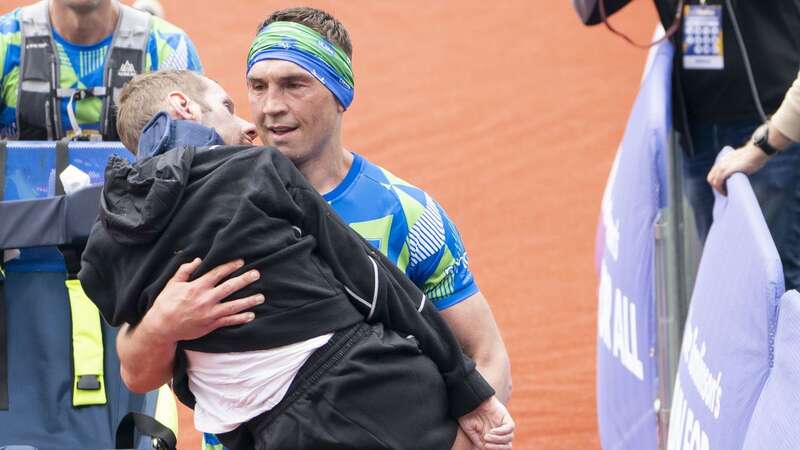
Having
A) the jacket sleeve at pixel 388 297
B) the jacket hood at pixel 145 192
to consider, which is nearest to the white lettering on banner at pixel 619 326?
the jacket sleeve at pixel 388 297

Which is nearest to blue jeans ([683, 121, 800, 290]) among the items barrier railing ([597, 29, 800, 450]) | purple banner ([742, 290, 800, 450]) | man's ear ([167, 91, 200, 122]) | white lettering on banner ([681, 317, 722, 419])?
barrier railing ([597, 29, 800, 450])

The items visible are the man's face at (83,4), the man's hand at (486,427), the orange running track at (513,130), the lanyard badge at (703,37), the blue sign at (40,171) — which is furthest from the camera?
the orange running track at (513,130)

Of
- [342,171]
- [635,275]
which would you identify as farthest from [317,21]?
→ [635,275]

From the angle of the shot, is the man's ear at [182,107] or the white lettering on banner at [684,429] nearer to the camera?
the man's ear at [182,107]

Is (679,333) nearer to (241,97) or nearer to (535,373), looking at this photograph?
(535,373)

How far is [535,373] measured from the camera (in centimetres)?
592

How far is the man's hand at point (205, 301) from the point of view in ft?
7.89

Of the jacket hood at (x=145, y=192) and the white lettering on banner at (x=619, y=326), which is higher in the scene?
the jacket hood at (x=145, y=192)

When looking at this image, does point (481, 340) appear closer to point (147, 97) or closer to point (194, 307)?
point (194, 307)

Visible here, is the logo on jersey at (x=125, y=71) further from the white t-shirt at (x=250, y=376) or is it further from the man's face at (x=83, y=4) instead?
the white t-shirt at (x=250, y=376)

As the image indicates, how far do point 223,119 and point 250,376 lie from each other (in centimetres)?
59

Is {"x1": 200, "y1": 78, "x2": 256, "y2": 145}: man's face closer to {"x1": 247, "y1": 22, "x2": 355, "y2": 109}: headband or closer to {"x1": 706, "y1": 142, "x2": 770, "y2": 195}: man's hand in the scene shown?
{"x1": 247, "y1": 22, "x2": 355, "y2": 109}: headband

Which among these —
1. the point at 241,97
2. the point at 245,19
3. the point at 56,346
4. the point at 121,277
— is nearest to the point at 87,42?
the point at 56,346

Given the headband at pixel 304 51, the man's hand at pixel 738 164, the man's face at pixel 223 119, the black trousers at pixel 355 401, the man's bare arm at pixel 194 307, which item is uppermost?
the headband at pixel 304 51
